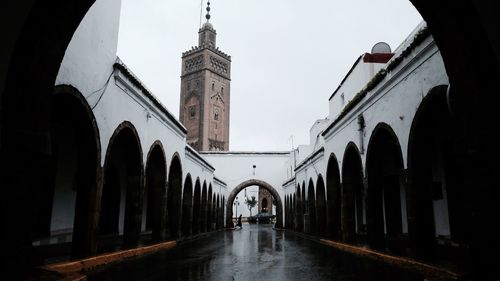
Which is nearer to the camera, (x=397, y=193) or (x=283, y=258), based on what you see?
(x=283, y=258)

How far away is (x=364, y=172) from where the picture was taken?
972 centimetres

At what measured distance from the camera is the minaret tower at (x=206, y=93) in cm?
6203

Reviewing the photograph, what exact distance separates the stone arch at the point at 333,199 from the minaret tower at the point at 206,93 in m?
47.8

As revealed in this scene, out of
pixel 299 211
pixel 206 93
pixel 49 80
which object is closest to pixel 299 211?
pixel 299 211

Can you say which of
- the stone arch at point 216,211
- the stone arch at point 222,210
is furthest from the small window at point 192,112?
the stone arch at point 216,211

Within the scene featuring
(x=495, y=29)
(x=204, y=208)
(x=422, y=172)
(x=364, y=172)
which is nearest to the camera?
(x=495, y=29)

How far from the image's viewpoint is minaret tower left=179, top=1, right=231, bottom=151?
204ft

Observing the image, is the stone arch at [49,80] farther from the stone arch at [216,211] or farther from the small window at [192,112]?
the small window at [192,112]

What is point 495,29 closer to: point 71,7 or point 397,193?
point 71,7

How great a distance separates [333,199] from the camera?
523 inches

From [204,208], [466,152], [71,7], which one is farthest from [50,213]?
[204,208]

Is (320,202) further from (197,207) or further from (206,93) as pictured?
(206,93)

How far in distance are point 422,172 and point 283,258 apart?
3478mm

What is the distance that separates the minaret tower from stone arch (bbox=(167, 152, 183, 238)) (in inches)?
1826
